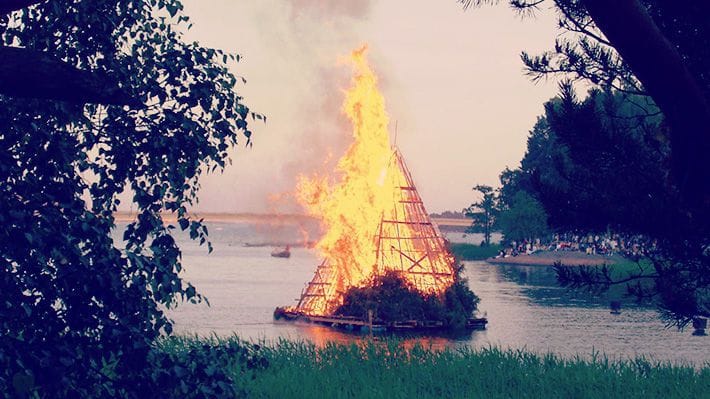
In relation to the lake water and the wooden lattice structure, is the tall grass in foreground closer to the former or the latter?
the lake water

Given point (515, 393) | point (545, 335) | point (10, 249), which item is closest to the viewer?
point (10, 249)

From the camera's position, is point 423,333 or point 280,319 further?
point 280,319

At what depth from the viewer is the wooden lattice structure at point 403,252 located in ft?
129

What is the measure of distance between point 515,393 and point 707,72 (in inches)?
275

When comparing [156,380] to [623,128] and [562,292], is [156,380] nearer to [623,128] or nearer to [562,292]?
[623,128]

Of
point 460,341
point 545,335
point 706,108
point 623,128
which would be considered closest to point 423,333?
point 460,341

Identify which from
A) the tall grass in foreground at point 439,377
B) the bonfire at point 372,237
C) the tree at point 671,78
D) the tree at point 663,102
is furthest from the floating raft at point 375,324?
the tree at point 671,78

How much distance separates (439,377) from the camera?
54.6ft

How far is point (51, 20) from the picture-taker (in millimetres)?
9312

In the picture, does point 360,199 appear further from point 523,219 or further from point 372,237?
point 523,219

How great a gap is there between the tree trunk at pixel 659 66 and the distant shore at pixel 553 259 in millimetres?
85441

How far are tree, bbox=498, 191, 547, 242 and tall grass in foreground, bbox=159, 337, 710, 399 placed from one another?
73797mm

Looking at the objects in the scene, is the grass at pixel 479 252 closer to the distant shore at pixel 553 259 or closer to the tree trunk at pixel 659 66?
the distant shore at pixel 553 259

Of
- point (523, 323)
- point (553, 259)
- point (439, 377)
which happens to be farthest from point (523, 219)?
point (439, 377)
